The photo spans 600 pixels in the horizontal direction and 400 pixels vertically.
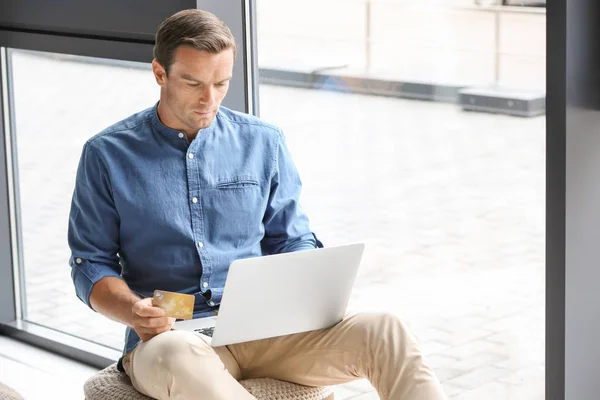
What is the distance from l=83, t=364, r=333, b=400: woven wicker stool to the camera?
90.5 inches

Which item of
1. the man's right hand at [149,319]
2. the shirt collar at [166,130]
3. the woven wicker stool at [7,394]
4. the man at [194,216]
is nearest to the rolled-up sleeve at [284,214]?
the man at [194,216]

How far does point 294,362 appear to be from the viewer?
2377 mm

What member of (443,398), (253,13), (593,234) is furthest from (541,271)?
(253,13)

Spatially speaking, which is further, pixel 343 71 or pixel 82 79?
pixel 82 79

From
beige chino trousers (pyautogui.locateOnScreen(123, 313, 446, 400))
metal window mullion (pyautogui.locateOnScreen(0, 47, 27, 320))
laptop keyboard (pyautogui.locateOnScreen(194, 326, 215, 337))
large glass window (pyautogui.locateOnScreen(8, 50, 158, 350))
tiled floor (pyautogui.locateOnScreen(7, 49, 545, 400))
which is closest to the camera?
beige chino trousers (pyautogui.locateOnScreen(123, 313, 446, 400))

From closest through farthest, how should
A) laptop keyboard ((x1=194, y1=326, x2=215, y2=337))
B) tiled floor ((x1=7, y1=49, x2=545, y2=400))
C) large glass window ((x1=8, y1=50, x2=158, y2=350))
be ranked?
laptop keyboard ((x1=194, y1=326, x2=215, y2=337)) < tiled floor ((x1=7, y1=49, x2=545, y2=400)) < large glass window ((x1=8, y1=50, x2=158, y2=350))

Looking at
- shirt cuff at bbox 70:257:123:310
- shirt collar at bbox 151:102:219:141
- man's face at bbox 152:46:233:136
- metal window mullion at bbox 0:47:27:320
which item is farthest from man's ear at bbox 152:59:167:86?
metal window mullion at bbox 0:47:27:320

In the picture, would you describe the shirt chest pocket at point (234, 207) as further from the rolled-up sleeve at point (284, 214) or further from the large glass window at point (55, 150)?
the large glass window at point (55, 150)

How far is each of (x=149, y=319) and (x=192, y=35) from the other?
64 centimetres

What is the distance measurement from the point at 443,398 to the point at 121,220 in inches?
33.4

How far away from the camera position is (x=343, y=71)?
3119 millimetres

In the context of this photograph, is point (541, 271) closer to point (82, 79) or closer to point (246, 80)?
point (246, 80)

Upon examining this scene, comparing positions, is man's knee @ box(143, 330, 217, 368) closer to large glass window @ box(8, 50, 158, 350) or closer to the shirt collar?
the shirt collar

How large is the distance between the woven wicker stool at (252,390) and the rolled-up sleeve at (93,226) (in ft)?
0.66
